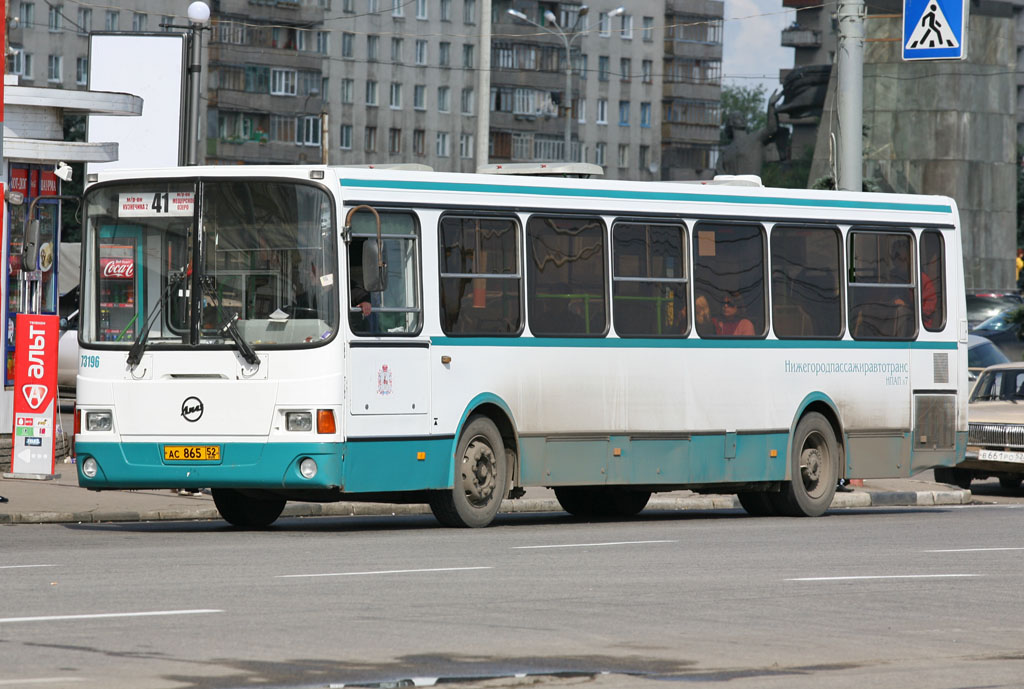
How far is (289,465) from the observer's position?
1662 cm

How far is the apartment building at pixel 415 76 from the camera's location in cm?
11519

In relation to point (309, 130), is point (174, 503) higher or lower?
lower

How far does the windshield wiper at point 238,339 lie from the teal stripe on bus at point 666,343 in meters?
1.51

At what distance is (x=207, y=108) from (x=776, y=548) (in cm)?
10058

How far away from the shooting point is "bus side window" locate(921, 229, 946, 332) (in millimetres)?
21672

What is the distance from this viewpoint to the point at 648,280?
19312 millimetres

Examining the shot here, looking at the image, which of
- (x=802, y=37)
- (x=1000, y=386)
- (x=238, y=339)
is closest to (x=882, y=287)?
(x=1000, y=386)

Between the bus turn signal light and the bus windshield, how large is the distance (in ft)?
1.80

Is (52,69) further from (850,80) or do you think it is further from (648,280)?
(648,280)

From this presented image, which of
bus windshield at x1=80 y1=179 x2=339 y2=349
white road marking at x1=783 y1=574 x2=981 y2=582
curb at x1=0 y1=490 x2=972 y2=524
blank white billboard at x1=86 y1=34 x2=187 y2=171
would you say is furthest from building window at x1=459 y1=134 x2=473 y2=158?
white road marking at x1=783 y1=574 x2=981 y2=582

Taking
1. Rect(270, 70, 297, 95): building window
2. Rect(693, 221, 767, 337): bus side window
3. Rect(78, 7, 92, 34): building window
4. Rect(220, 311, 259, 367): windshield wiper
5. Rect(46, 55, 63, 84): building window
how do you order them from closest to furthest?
1. Rect(220, 311, 259, 367): windshield wiper
2. Rect(693, 221, 767, 337): bus side window
3. Rect(46, 55, 63, 84): building window
4. Rect(270, 70, 297, 95): building window
5. Rect(78, 7, 92, 34): building window

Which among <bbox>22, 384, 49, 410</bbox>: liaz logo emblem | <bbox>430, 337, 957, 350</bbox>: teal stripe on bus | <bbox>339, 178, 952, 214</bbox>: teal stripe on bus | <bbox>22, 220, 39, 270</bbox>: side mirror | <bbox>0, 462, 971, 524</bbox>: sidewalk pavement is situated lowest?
<bbox>0, 462, 971, 524</bbox>: sidewalk pavement

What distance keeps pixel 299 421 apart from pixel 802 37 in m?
155

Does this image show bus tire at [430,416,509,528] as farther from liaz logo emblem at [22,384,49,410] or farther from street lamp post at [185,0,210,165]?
street lamp post at [185,0,210,165]
